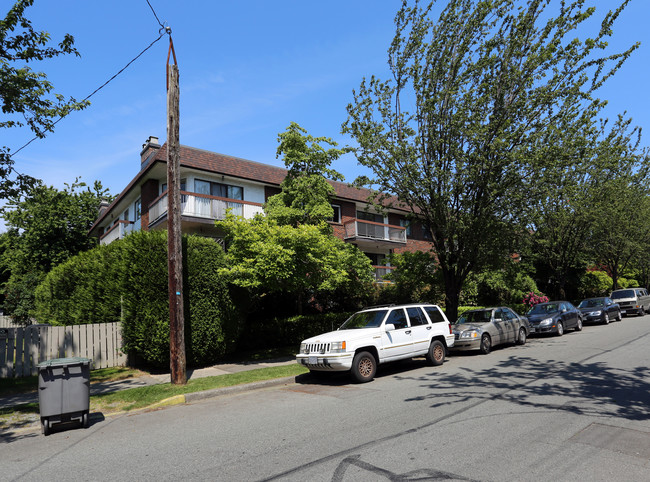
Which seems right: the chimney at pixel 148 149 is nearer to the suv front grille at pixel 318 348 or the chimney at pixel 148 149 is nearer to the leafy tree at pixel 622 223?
the suv front grille at pixel 318 348

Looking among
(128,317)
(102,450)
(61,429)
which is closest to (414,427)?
(102,450)

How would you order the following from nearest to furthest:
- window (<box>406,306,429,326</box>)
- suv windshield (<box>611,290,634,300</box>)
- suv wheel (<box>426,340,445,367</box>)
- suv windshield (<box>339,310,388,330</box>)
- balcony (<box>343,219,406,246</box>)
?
suv windshield (<box>339,310,388,330</box>)
window (<box>406,306,429,326</box>)
suv wheel (<box>426,340,445,367</box>)
balcony (<box>343,219,406,246</box>)
suv windshield (<box>611,290,634,300</box>)

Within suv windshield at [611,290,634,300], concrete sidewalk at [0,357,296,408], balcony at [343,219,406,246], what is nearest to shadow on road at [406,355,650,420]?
concrete sidewalk at [0,357,296,408]

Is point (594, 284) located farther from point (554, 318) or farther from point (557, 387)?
point (557, 387)

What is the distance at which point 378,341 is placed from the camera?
10.2 meters

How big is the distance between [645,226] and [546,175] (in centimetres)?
2449

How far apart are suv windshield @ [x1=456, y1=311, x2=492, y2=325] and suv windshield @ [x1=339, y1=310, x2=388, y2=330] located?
5.01 metres

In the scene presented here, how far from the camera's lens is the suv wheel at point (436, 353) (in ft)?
37.9

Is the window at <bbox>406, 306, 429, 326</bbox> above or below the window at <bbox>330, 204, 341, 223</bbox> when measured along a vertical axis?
below

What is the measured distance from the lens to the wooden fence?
37.5 ft

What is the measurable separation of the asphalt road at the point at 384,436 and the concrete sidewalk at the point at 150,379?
2591 mm

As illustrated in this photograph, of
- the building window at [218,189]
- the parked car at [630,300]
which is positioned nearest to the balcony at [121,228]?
the building window at [218,189]

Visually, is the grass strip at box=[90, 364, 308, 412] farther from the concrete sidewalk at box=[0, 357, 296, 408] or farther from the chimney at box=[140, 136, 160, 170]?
the chimney at box=[140, 136, 160, 170]

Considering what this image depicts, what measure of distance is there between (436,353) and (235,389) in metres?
5.58
